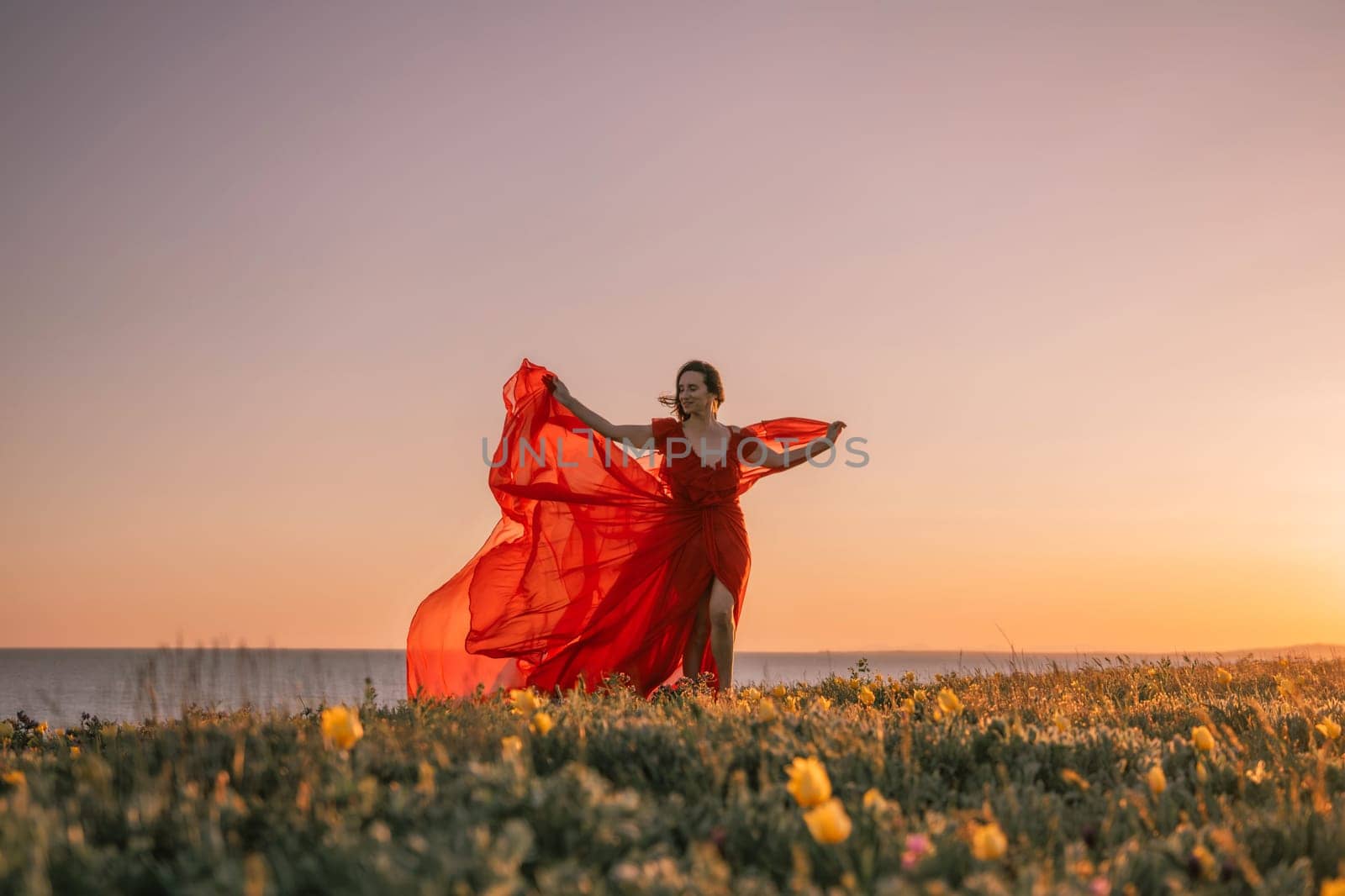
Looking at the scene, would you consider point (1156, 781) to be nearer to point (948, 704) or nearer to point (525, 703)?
point (948, 704)

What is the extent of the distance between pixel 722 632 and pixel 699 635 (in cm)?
43

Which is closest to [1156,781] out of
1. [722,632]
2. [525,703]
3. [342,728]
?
[525,703]

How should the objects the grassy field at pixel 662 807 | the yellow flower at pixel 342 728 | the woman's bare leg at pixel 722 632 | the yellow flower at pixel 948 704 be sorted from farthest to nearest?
the woman's bare leg at pixel 722 632, the yellow flower at pixel 948 704, the yellow flower at pixel 342 728, the grassy field at pixel 662 807

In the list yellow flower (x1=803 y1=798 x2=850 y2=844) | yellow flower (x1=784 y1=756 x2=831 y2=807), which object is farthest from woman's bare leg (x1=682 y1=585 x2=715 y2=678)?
yellow flower (x1=803 y1=798 x2=850 y2=844)

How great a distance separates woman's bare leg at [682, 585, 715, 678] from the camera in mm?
8961

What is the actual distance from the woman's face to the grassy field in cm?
444

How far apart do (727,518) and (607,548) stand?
1.17 metres

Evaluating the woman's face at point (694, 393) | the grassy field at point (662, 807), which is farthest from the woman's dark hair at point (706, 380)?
the grassy field at point (662, 807)

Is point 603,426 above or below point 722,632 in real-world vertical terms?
Result: above

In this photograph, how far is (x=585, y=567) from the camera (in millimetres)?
9070

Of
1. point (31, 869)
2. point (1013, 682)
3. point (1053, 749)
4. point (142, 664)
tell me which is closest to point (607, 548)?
point (1013, 682)

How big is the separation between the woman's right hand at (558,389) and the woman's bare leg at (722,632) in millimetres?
2365

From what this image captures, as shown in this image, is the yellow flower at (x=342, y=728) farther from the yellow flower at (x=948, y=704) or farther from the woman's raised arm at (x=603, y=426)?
the woman's raised arm at (x=603, y=426)

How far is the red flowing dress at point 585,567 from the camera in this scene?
28.7ft
